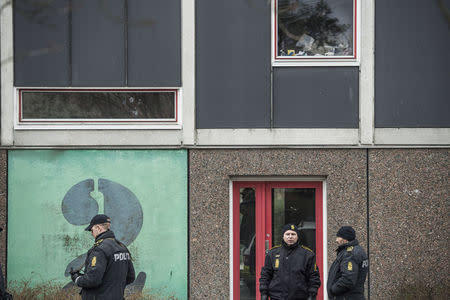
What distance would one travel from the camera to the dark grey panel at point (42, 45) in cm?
948

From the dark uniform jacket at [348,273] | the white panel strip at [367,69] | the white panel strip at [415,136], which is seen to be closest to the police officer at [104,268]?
the dark uniform jacket at [348,273]

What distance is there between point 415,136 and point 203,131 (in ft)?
10.9

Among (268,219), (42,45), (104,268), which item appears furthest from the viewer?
(268,219)

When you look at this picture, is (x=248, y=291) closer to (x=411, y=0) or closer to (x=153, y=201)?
(x=153, y=201)

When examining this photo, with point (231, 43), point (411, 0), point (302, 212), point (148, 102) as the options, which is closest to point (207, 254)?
point (302, 212)

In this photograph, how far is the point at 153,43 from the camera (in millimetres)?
9484

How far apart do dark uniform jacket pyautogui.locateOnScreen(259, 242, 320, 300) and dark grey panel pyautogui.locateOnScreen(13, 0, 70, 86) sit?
15.4 ft

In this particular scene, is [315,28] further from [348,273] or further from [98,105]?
[348,273]

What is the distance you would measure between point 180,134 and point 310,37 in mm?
2630

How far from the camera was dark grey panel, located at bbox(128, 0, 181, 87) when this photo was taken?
9.46 metres

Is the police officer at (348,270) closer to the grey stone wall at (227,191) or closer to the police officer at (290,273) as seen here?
the police officer at (290,273)

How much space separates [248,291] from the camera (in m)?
9.62

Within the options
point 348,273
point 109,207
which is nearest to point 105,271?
point 348,273

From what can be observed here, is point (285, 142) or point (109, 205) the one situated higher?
point (285, 142)
